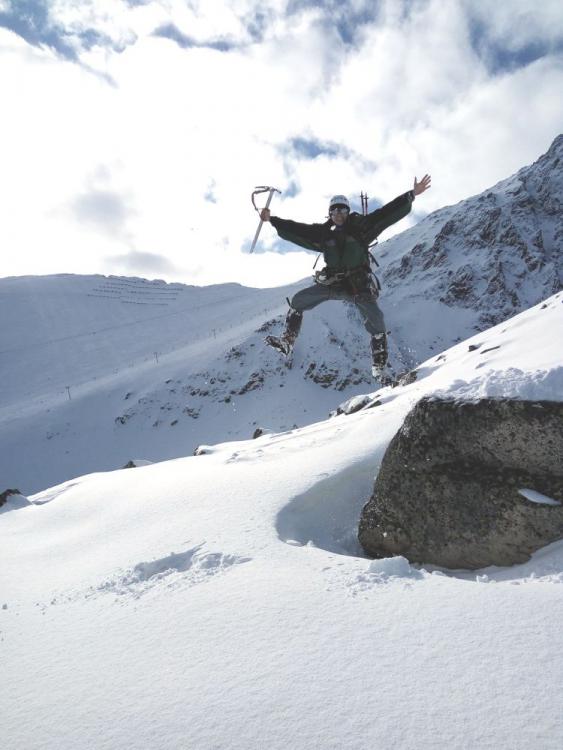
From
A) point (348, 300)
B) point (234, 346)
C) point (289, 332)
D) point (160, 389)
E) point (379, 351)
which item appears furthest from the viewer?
point (234, 346)

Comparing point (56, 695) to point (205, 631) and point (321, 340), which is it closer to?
point (205, 631)

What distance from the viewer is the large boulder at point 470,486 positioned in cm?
434

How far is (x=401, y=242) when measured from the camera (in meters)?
71.1

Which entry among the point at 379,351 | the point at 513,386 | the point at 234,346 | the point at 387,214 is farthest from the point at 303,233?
the point at 234,346

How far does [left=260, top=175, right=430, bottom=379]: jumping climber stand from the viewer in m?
7.43

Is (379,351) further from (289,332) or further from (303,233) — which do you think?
(303,233)

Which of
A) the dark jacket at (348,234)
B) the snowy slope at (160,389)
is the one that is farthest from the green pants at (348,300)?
the snowy slope at (160,389)

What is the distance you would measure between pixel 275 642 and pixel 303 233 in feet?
21.4

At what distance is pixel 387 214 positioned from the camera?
741cm

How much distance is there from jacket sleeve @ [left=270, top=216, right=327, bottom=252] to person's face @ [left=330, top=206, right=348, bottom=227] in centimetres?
22

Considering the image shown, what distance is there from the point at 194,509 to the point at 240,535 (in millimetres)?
1313

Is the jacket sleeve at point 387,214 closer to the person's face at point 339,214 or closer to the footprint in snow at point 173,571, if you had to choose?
the person's face at point 339,214

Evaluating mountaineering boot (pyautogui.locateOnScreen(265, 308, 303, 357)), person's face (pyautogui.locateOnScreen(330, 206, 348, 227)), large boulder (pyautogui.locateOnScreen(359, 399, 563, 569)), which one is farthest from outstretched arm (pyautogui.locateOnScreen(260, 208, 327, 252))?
large boulder (pyautogui.locateOnScreen(359, 399, 563, 569))

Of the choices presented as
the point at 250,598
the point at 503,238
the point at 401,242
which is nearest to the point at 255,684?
the point at 250,598
